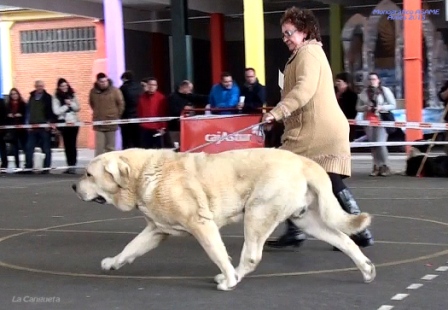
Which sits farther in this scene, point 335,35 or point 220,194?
point 335,35

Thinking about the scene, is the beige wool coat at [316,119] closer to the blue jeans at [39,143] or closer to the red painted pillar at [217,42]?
the blue jeans at [39,143]

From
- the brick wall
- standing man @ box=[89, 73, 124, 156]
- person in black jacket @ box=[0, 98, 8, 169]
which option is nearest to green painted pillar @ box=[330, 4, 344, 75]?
the brick wall

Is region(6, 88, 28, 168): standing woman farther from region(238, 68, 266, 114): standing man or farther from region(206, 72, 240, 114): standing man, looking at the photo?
region(238, 68, 266, 114): standing man

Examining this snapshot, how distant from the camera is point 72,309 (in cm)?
632

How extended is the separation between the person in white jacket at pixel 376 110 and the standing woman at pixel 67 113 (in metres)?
5.56

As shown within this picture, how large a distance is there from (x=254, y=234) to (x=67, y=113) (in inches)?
448

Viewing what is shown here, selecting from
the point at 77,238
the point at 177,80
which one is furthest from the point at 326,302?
the point at 177,80

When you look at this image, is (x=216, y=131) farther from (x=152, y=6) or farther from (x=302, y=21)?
(x=152, y=6)

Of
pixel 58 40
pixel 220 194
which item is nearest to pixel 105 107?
pixel 220 194

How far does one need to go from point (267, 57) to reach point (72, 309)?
75.2 feet

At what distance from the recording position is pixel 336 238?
6969 mm

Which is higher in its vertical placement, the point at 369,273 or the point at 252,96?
the point at 252,96

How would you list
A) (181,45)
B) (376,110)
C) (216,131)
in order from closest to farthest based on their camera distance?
1. (376,110)
2. (216,131)
3. (181,45)

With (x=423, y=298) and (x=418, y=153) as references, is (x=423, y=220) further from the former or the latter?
(x=418, y=153)
